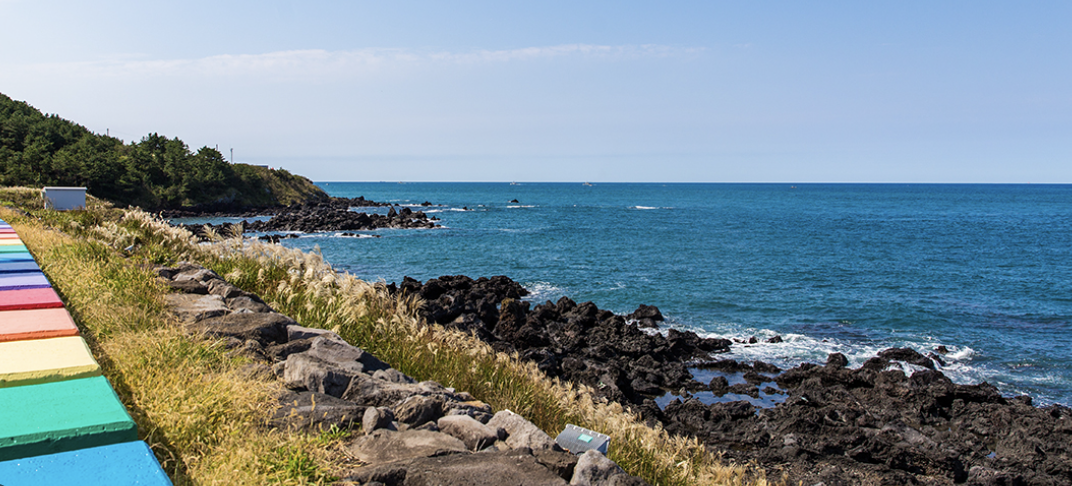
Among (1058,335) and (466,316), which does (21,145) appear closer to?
(466,316)

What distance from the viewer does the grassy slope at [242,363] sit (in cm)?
342

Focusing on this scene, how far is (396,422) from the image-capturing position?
437 centimetres

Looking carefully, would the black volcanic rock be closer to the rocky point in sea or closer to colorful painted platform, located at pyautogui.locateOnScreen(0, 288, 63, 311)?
the rocky point in sea

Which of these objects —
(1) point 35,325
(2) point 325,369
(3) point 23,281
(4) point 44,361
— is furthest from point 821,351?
(4) point 44,361

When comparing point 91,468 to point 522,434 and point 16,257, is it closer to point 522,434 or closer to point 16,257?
point 522,434

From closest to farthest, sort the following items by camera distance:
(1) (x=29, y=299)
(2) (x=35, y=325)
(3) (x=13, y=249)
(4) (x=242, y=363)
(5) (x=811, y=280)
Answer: (4) (x=242, y=363) → (2) (x=35, y=325) → (1) (x=29, y=299) → (3) (x=13, y=249) → (5) (x=811, y=280)

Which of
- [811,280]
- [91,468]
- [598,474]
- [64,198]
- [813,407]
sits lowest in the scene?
[813,407]

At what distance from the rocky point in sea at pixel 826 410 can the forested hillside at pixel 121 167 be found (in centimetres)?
5463

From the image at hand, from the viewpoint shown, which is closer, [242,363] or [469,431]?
[469,431]

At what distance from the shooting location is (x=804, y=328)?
24219 mm

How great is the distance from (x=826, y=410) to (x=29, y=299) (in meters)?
14.9

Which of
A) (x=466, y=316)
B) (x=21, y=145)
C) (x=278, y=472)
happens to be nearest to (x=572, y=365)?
(x=466, y=316)

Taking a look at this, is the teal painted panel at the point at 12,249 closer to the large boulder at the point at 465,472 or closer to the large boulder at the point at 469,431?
the large boulder at the point at 469,431

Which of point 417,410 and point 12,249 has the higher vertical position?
point 12,249
